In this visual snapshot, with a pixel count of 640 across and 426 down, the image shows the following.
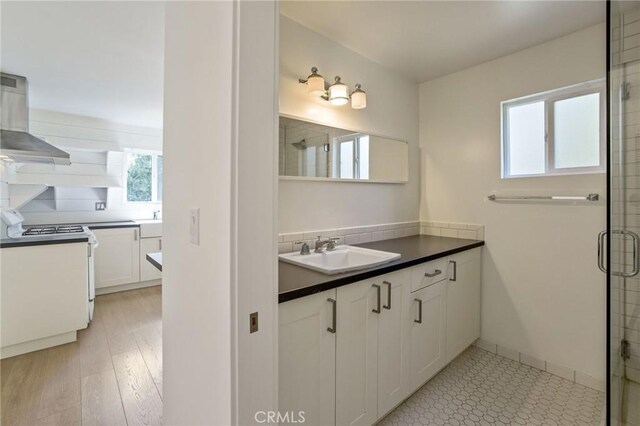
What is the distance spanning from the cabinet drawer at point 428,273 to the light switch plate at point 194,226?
121 cm

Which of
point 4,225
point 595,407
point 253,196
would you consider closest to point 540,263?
point 595,407

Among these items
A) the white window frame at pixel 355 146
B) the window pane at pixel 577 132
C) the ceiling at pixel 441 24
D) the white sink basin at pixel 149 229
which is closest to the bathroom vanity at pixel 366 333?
the white window frame at pixel 355 146

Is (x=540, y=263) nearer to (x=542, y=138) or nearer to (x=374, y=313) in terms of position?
(x=542, y=138)

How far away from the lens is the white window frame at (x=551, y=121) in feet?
6.48

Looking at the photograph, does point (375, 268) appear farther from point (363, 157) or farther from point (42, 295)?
point (42, 295)

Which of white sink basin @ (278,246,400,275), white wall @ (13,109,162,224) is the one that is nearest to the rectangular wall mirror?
white sink basin @ (278,246,400,275)

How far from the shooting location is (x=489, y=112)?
244cm

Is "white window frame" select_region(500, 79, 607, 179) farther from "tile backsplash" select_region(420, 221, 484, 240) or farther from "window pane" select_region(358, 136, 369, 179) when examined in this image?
"window pane" select_region(358, 136, 369, 179)

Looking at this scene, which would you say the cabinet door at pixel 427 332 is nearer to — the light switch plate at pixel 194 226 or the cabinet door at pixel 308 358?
the cabinet door at pixel 308 358

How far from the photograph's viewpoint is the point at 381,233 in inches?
98.3

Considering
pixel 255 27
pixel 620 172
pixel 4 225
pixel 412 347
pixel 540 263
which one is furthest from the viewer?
pixel 4 225

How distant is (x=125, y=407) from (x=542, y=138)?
11.0ft

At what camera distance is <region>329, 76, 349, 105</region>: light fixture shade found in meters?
1.99

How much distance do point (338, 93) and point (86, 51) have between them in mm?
2008
